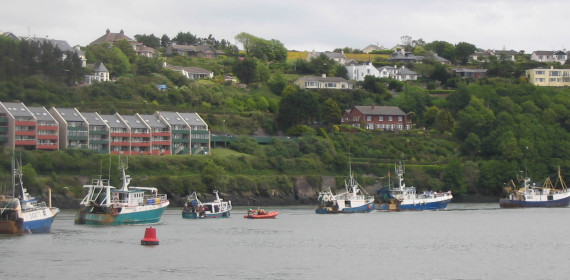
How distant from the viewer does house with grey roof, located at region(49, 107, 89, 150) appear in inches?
5079

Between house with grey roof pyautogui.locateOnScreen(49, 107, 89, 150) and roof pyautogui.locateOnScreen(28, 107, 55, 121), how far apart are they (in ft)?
4.83

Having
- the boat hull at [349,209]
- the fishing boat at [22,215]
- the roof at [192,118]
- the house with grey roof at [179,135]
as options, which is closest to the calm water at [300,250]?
the fishing boat at [22,215]

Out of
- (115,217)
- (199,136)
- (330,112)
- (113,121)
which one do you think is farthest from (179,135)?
(115,217)

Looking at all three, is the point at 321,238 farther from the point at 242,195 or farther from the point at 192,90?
the point at 192,90

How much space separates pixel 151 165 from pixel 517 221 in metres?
49.6

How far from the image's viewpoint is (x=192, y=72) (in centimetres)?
17488

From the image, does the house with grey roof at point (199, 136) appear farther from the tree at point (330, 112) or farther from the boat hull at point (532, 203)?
the boat hull at point (532, 203)

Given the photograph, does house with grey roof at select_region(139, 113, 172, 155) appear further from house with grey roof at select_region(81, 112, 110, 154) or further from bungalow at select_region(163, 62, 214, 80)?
bungalow at select_region(163, 62, 214, 80)

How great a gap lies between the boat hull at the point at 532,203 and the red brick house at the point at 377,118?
41238mm

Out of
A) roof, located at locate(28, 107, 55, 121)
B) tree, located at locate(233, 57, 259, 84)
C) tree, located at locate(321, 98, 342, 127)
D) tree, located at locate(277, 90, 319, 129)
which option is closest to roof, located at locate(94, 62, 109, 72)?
tree, located at locate(233, 57, 259, 84)

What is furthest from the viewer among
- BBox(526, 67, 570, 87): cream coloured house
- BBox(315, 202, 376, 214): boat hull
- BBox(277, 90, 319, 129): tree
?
BBox(526, 67, 570, 87): cream coloured house

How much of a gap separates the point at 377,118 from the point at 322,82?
63.9 feet

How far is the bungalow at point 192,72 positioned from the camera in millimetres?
173750

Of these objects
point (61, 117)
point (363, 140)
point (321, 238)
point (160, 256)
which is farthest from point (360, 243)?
point (363, 140)
